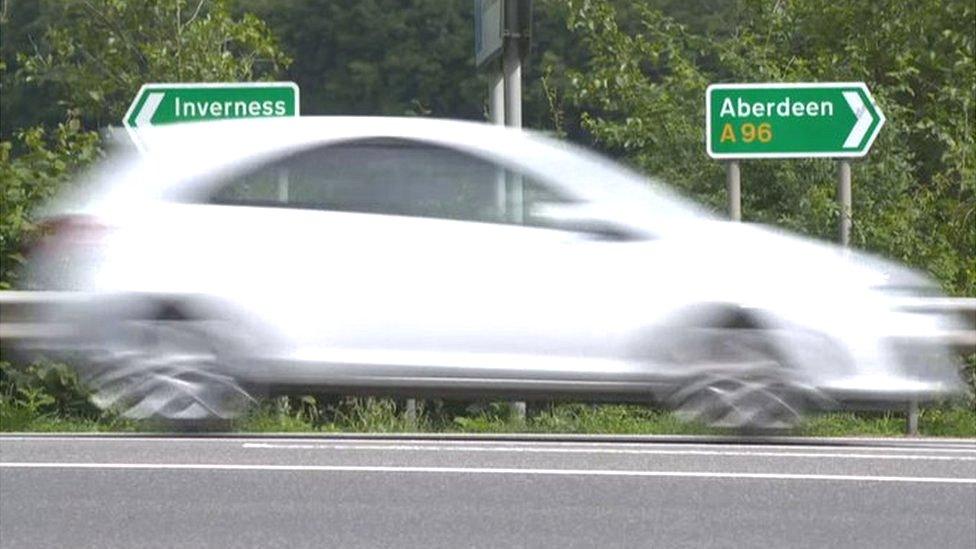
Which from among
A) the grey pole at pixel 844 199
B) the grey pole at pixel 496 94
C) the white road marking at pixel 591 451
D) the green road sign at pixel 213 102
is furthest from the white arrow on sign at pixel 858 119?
the white road marking at pixel 591 451

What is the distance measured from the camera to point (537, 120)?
81.1 metres

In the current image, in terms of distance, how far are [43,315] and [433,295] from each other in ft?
6.56

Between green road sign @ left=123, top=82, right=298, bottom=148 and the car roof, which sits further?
green road sign @ left=123, top=82, right=298, bottom=148

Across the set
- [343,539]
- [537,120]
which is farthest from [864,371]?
[537,120]

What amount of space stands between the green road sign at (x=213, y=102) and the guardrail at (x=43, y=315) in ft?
19.4

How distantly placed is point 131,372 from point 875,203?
10223mm

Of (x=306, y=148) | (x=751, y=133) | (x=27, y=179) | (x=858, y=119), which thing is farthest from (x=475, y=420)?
(x=306, y=148)

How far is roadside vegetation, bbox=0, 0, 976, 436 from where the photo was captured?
54.0 feet

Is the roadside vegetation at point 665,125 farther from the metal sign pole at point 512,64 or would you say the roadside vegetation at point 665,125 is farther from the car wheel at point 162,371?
the car wheel at point 162,371

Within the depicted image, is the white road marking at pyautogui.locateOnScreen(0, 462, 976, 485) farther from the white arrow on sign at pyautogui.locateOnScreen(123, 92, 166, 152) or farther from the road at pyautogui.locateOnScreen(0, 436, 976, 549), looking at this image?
the white arrow on sign at pyautogui.locateOnScreen(123, 92, 166, 152)

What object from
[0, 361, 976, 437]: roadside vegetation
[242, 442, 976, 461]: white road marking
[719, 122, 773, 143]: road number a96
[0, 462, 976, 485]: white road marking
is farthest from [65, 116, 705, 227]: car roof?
[719, 122, 773, 143]: road number a96

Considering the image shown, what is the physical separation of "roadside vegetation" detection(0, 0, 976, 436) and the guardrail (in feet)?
6.33

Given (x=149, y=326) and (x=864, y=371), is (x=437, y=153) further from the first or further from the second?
(x=864, y=371)

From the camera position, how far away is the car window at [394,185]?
36.2ft
